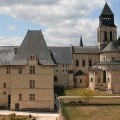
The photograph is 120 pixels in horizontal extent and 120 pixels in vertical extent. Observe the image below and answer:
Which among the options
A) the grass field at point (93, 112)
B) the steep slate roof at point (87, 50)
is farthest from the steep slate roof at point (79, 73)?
the grass field at point (93, 112)

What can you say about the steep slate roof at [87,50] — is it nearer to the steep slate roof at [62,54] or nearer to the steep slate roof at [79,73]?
the steep slate roof at [62,54]

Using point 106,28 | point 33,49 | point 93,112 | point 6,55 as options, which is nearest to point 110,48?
point 106,28

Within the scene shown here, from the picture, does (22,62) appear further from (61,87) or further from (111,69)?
(61,87)

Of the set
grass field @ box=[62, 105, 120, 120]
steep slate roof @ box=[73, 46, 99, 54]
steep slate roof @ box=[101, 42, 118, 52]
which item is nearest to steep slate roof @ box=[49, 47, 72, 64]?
steep slate roof @ box=[73, 46, 99, 54]

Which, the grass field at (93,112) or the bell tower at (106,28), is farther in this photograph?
the bell tower at (106,28)

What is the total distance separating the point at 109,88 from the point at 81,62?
1930 cm

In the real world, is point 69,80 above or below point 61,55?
below

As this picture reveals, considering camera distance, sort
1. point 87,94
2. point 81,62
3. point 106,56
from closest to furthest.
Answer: point 87,94 → point 106,56 → point 81,62

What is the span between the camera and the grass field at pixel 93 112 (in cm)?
4266

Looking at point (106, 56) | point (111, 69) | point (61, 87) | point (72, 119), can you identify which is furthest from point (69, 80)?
point (72, 119)

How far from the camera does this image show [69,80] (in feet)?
306

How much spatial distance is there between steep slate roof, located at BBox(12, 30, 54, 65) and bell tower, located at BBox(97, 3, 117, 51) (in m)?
39.1

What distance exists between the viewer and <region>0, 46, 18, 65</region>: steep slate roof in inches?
2436

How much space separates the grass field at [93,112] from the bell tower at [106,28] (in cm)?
4801
